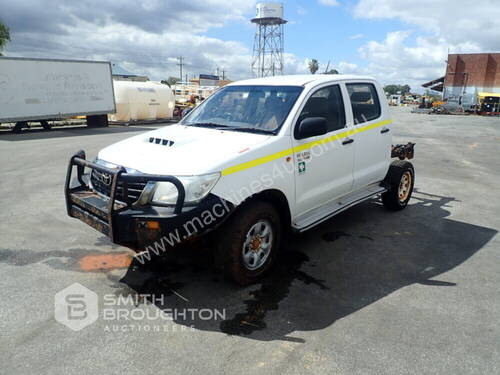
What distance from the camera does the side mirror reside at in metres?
3.82

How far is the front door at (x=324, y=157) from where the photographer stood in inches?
159

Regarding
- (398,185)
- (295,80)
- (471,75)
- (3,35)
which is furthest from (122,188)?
(471,75)

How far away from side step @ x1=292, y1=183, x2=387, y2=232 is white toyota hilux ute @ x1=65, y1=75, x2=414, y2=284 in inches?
0.6

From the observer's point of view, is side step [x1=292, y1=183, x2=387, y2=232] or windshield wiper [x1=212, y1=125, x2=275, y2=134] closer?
windshield wiper [x1=212, y1=125, x2=275, y2=134]

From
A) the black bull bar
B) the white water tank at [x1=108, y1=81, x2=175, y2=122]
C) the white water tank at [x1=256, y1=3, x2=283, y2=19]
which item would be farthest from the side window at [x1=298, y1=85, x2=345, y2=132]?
the white water tank at [x1=256, y1=3, x2=283, y2=19]

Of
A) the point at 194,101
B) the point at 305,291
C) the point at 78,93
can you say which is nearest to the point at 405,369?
the point at 305,291

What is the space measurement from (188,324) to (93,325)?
2.53 ft

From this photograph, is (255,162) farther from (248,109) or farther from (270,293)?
(270,293)

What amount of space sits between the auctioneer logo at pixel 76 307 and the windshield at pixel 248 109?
2164mm

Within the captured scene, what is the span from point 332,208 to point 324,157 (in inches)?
26.3

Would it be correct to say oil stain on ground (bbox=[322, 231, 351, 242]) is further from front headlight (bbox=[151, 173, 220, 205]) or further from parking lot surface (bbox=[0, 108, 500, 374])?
front headlight (bbox=[151, 173, 220, 205])

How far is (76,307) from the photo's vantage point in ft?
10.9

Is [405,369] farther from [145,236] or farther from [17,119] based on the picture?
[17,119]

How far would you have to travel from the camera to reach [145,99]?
2188cm
